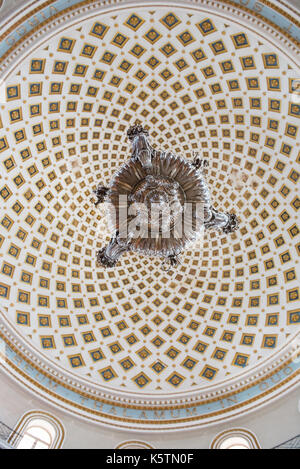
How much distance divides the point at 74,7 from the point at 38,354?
14775 millimetres

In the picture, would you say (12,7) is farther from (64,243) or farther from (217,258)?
(217,258)

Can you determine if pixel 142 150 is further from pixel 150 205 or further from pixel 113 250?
pixel 113 250

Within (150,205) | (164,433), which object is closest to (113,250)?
(150,205)

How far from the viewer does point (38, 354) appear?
17.8 meters

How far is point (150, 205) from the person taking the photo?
13.1 m

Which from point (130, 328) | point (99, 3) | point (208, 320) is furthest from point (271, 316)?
point (99, 3)

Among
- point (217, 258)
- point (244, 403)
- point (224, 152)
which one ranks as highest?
point (224, 152)

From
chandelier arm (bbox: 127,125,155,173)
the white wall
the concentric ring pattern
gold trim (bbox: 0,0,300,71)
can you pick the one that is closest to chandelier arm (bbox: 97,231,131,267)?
chandelier arm (bbox: 127,125,155,173)

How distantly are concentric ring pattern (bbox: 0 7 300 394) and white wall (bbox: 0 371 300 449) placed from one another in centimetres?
237

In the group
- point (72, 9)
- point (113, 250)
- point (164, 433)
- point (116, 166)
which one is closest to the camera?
point (72, 9)

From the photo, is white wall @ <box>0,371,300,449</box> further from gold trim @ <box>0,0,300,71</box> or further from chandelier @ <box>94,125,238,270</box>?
gold trim @ <box>0,0,300,71</box>

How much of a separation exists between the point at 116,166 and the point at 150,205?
7654 millimetres

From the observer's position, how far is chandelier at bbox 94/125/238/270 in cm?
1336

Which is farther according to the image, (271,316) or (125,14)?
(271,316)
